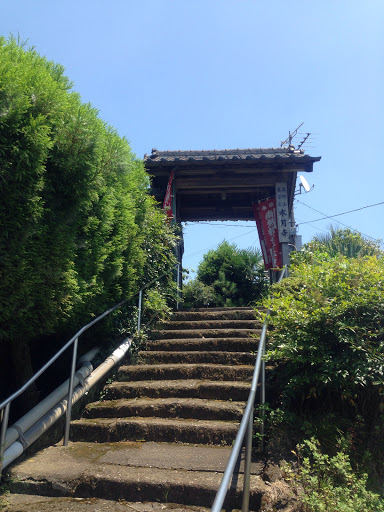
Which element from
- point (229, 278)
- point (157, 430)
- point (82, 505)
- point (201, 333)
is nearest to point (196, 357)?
point (201, 333)

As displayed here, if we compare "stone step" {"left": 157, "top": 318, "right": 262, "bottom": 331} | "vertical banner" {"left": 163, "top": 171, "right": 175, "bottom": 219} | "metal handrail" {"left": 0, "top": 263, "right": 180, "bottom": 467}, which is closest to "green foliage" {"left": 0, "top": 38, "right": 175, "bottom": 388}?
"metal handrail" {"left": 0, "top": 263, "right": 180, "bottom": 467}

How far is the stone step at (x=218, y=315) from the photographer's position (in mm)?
6500

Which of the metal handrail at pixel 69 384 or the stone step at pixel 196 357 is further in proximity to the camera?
the stone step at pixel 196 357

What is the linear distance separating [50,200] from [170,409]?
7.48 ft

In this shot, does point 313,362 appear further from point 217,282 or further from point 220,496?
point 217,282

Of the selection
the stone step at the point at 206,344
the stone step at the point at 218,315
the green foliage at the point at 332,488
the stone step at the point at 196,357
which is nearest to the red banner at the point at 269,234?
the stone step at the point at 218,315

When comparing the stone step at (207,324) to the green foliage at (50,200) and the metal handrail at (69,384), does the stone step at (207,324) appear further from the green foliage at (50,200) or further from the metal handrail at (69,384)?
the green foliage at (50,200)

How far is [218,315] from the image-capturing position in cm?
665

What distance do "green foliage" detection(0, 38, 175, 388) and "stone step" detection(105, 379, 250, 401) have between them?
3.03ft

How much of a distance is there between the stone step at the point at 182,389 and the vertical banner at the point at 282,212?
201 inches

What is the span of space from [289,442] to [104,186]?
9.32 ft

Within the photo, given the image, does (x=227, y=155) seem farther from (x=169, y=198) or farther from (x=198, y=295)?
(x=198, y=295)

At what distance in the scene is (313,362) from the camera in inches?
138

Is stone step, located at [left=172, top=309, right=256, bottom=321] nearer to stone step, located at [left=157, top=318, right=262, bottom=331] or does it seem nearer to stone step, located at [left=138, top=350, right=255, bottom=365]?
stone step, located at [left=157, top=318, right=262, bottom=331]
